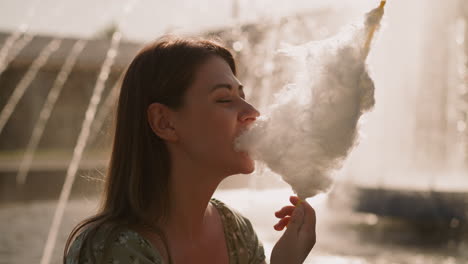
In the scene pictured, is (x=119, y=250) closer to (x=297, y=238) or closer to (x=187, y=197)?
(x=187, y=197)

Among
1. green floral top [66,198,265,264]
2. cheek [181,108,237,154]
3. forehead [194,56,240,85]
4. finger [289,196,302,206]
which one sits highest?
forehead [194,56,240,85]

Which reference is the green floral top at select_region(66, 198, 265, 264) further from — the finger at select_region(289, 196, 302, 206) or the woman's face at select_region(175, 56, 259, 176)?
the finger at select_region(289, 196, 302, 206)

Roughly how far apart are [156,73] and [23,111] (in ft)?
102

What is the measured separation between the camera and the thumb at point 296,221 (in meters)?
2.49

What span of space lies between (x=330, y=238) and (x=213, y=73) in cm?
682

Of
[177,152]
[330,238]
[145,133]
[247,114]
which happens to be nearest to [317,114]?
[247,114]

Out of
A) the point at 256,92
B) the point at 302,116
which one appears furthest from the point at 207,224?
the point at 256,92

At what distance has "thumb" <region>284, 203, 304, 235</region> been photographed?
8.17ft

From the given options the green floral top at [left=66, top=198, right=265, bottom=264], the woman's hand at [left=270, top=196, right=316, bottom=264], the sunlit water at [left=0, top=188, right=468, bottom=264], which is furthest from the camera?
the sunlit water at [left=0, top=188, right=468, bottom=264]

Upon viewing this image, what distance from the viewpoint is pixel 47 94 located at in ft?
107

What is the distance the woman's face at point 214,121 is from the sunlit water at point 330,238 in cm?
481

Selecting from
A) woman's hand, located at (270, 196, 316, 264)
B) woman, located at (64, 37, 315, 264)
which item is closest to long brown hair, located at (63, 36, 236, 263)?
woman, located at (64, 37, 315, 264)

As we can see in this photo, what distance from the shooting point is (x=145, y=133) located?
2.62 meters

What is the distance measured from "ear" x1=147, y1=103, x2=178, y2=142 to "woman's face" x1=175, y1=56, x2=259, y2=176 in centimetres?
3
